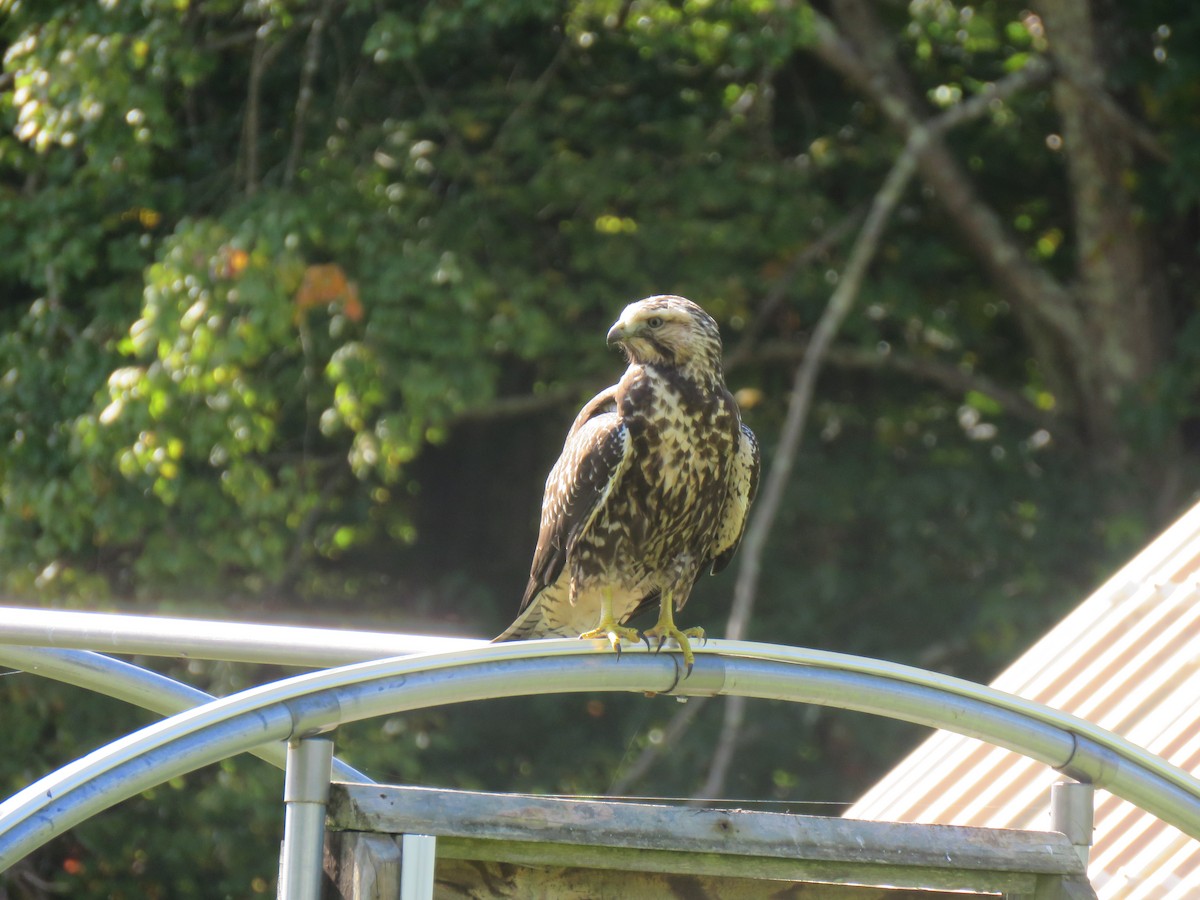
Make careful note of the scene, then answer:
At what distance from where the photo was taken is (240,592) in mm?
7461

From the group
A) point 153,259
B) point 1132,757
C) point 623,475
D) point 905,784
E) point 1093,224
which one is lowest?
point 1132,757

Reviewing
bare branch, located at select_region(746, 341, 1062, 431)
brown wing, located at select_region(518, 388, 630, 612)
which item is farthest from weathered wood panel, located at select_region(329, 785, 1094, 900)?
bare branch, located at select_region(746, 341, 1062, 431)

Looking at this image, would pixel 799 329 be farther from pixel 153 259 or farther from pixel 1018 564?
pixel 153 259

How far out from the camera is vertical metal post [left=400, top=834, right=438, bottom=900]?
5.72ft

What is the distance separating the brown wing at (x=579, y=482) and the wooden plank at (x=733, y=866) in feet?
5.17

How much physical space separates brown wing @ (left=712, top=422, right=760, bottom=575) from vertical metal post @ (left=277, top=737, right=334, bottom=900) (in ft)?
6.66

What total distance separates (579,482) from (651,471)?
0.61 feet

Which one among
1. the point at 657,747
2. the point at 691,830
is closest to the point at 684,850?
the point at 691,830

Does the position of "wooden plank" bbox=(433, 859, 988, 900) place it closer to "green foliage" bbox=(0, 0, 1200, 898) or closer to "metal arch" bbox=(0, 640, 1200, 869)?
"metal arch" bbox=(0, 640, 1200, 869)

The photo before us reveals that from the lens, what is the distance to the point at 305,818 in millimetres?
1812

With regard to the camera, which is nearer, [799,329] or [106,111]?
[106,111]

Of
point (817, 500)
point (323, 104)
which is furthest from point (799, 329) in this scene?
point (323, 104)

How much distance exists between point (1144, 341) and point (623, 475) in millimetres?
5555

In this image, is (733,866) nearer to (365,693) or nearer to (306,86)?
(365,693)
